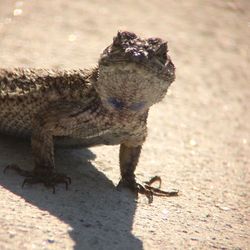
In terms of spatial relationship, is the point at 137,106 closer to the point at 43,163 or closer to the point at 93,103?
the point at 93,103

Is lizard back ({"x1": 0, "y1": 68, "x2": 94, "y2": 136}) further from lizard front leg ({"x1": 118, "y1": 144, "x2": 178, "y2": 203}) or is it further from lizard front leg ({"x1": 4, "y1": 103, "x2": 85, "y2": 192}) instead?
lizard front leg ({"x1": 118, "y1": 144, "x2": 178, "y2": 203})

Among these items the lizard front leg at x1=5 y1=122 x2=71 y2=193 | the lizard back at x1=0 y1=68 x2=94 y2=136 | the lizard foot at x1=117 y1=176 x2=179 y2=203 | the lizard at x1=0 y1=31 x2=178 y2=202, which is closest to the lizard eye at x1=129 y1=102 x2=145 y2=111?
the lizard at x1=0 y1=31 x2=178 y2=202

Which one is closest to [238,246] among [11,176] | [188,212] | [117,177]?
[188,212]

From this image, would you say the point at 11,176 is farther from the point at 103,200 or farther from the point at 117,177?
the point at 117,177

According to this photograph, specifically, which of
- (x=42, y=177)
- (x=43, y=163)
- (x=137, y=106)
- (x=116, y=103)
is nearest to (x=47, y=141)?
(x=43, y=163)

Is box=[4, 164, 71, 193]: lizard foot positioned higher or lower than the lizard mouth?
lower

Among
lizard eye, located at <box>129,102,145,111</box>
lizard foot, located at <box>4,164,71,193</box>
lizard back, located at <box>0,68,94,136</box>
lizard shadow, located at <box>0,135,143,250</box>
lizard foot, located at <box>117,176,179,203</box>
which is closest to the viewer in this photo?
lizard shadow, located at <box>0,135,143,250</box>

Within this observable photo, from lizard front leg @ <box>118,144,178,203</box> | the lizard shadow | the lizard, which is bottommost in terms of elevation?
the lizard shadow
